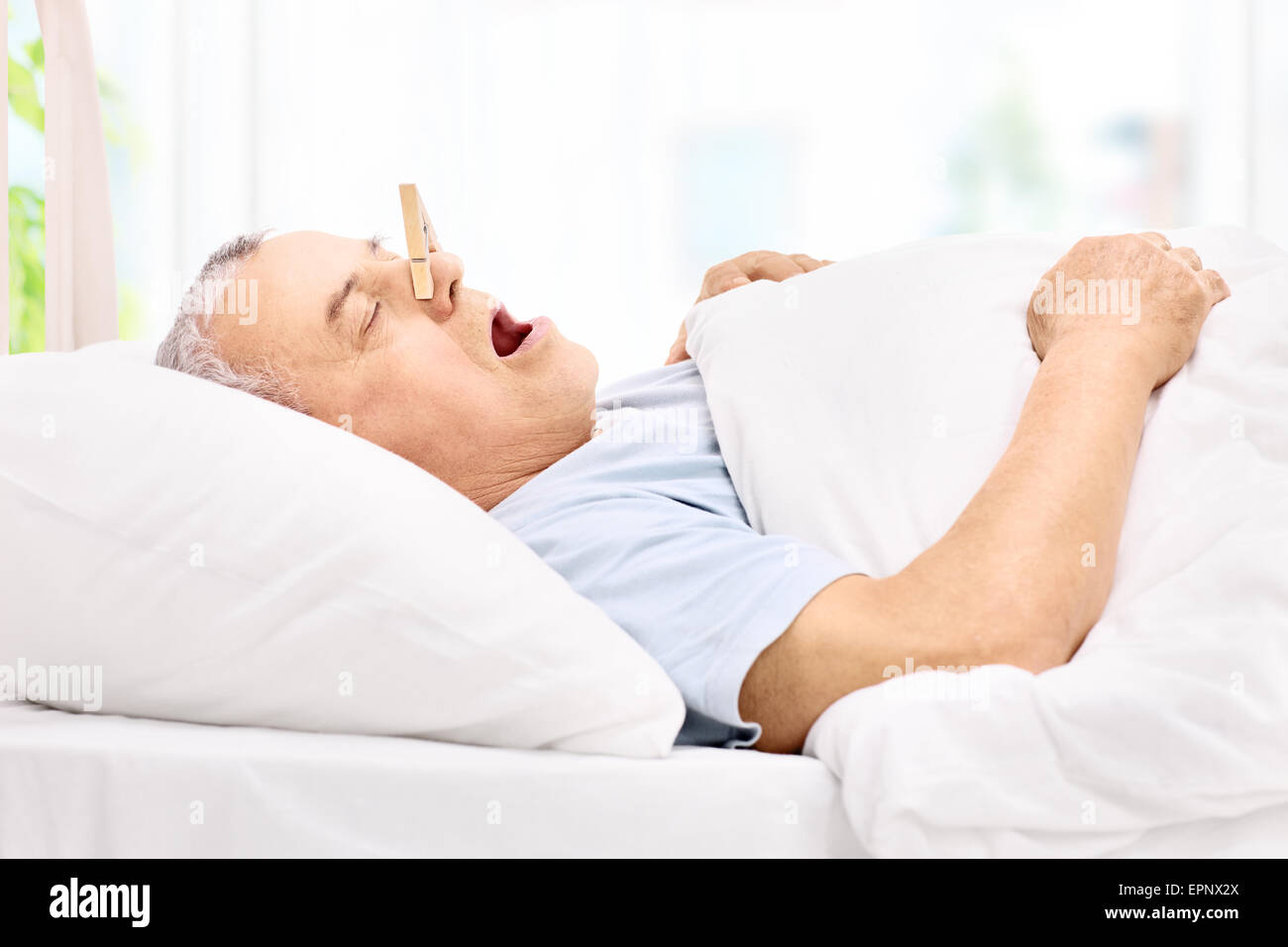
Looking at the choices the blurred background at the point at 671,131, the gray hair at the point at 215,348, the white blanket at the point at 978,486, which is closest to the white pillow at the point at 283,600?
the white blanket at the point at 978,486

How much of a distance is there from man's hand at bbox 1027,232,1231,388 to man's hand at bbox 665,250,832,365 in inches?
16.9

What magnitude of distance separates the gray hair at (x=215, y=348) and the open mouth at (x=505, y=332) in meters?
0.27

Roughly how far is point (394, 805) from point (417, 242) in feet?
2.04

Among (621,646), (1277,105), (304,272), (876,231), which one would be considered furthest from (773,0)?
(621,646)

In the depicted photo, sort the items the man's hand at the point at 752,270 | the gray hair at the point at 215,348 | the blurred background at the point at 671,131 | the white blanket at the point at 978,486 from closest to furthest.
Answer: the white blanket at the point at 978,486 < the gray hair at the point at 215,348 < the man's hand at the point at 752,270 < the blurred background at the point at 671,131

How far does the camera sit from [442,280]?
3.50 feet

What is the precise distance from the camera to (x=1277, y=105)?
2.72 m

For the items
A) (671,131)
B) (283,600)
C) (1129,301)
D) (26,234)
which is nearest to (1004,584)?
(1129,301)

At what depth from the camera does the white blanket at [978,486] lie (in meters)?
0.57

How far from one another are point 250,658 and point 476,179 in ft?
7.47

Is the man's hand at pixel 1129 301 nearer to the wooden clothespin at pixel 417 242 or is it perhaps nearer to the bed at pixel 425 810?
the bed at pixel 425 810

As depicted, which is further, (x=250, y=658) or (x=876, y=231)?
(x=876, y=231)

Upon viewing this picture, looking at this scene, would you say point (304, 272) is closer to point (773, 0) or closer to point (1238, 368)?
point (1238, 368)

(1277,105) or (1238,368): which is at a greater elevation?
(1277,105)
